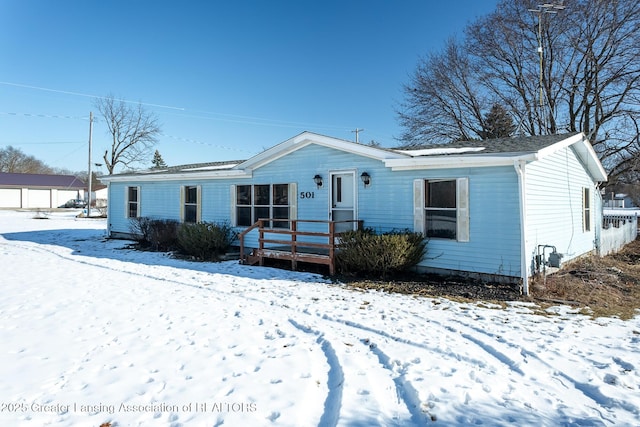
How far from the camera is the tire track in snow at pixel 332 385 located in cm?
290

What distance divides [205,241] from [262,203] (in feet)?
6.46

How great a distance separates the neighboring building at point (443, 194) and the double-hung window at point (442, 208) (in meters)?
0.02

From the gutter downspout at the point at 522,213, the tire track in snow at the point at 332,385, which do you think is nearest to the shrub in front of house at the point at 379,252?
the gutter downspout at the point at 522,213

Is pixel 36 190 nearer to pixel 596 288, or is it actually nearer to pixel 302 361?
pixel 302 361

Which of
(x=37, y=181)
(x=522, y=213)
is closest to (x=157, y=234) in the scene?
(x=522, y=213)

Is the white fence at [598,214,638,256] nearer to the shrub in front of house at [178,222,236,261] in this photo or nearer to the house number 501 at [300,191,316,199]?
the house number 501 at [300,191,316,199]

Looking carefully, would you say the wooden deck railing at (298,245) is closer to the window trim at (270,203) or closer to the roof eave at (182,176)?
the window trim at (270,203)

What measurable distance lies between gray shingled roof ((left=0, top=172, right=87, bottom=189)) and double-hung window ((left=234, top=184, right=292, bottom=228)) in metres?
48.5

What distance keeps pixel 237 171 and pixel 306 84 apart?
14226 millimetres

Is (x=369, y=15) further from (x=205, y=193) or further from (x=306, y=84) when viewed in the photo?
(x=205, y=193)

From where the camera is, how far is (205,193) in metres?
12.9

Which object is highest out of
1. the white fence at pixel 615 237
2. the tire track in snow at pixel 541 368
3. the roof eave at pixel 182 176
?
the roof eave at pixel 182 176

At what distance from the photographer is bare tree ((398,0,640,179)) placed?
61.0 ft

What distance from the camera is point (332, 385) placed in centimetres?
345
